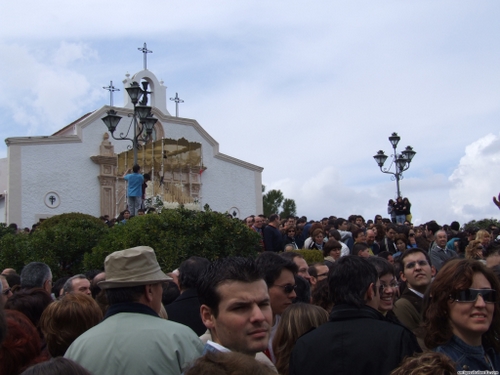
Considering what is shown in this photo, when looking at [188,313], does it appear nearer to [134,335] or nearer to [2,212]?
[134,335]

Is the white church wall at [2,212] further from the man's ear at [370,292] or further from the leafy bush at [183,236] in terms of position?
the man's ear at [370,292]

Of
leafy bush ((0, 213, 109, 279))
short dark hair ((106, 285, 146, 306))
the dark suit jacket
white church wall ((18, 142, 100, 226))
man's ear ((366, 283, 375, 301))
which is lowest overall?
the dark suit jacket

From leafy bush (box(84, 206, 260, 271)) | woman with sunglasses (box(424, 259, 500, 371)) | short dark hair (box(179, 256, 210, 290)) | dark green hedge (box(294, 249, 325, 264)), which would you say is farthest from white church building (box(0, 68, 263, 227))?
woman with sunglasses (box(424, 259, 500, 371))

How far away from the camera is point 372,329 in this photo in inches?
137

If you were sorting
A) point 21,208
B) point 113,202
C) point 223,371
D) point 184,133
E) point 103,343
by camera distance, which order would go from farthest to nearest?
point 184,133, point 113,202, point 21,208, point 103,343, point 223,371

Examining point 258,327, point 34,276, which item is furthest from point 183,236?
point 258,327

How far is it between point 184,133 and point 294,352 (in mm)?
32101

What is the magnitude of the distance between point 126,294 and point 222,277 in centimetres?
74

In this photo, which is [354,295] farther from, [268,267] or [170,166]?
[170,166]

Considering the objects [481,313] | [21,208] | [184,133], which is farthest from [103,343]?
[184,133]

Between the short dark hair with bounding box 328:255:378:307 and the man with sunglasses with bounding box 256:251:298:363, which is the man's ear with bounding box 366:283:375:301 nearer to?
the short dark hair with bounding box 328:255:378:307

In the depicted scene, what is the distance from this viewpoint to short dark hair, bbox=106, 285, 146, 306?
362 cm

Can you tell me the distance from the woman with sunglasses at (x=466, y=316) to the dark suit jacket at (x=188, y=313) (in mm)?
2090

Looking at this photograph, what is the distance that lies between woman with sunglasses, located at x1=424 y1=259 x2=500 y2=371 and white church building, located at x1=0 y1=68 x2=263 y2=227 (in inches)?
894
